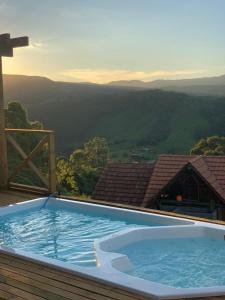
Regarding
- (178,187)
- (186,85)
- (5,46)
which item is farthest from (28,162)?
(186,85)

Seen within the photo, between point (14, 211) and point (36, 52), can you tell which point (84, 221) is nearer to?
point (14, 211)

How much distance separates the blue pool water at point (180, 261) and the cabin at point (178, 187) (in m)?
12.0

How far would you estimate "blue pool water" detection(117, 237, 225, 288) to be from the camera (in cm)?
427

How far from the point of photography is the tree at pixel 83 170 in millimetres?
28320

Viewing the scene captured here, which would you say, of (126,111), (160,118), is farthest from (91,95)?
(160,118)

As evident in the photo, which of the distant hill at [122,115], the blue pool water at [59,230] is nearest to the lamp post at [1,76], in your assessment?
the blue pool water at [59,230]

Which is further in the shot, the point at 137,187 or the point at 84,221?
the point at 137,187

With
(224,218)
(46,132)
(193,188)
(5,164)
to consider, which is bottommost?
(224,218)

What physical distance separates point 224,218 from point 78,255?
13258 mm

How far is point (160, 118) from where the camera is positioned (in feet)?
185

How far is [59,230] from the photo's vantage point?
583 centimetres

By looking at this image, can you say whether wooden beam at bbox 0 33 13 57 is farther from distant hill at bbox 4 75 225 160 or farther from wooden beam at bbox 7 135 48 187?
distant hill at bbox 4 75 225 160

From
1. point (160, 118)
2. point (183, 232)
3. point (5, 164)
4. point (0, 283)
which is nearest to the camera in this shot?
point (0, 283)

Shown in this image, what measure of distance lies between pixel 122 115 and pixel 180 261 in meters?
54.1
